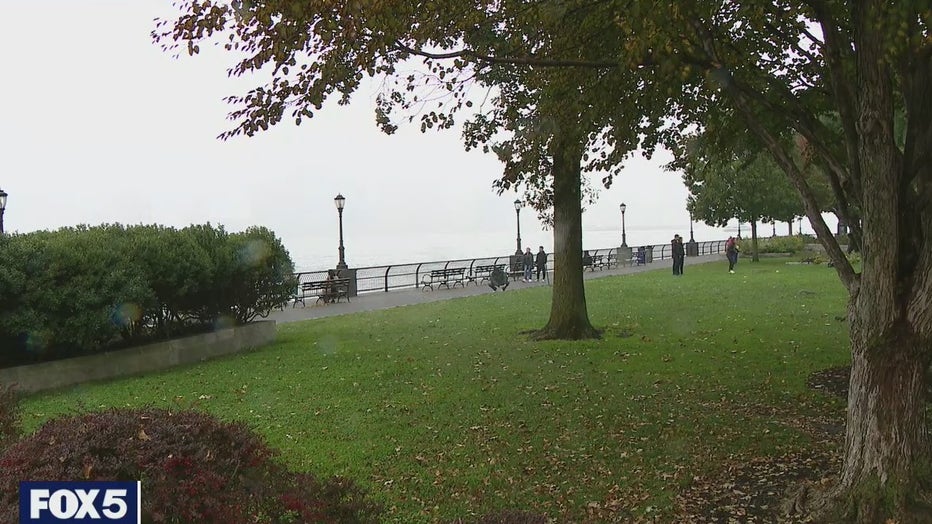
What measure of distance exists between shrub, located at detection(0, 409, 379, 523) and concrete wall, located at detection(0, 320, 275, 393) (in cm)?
613

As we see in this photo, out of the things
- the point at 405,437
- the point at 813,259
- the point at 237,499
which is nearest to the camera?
the point at 237,499

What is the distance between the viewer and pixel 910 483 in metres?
4.18

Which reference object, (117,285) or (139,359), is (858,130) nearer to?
(117,285)

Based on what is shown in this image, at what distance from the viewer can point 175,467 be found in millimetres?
2541

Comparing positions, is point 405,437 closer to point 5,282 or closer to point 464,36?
point 464,36

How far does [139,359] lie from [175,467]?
859 cm

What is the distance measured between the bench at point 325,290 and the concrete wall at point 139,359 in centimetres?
847

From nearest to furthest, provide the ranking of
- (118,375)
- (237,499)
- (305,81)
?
(237,499) → (305,81) → (118,375)

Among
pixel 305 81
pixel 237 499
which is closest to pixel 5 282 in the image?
pixel 305 81

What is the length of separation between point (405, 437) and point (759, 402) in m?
3.74

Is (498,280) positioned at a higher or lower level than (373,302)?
higher

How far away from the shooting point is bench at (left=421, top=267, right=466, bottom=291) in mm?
27011

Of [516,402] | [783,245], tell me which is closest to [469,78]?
[516,402]

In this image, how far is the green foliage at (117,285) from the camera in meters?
8.86
